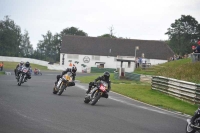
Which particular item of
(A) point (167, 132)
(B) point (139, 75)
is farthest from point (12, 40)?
(A) point (167, 132)

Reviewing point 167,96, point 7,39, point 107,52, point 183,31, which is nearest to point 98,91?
point 167,96

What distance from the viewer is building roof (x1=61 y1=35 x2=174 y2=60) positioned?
92.9 meters

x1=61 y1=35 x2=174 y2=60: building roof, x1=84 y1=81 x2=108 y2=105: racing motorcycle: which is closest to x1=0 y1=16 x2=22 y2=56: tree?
x1=61 y1=35 x2=174 y2=60: building roof

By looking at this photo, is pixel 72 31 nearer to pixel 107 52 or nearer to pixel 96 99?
pixel 107 52

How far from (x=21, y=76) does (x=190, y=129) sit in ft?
52.1

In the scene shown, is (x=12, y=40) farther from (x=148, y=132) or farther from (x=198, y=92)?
(x=148, y=132)

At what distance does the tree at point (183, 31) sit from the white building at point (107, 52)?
1528 cm

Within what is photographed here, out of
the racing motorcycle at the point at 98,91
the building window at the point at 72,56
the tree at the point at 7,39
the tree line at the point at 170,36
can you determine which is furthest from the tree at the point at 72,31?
the racing motorcycle at the point at 98,91

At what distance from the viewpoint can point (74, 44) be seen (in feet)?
314

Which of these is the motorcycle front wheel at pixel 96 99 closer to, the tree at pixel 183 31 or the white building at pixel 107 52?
the white building at pixel 107 52

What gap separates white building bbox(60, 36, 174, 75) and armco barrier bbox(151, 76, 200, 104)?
209 ft

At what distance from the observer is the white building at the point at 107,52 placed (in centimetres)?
9262

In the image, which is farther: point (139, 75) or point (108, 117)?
point (139, 75)

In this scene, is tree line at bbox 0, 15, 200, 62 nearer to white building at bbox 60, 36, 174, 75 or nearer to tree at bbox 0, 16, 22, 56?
tree at bbox 0, 16, 22, 56
